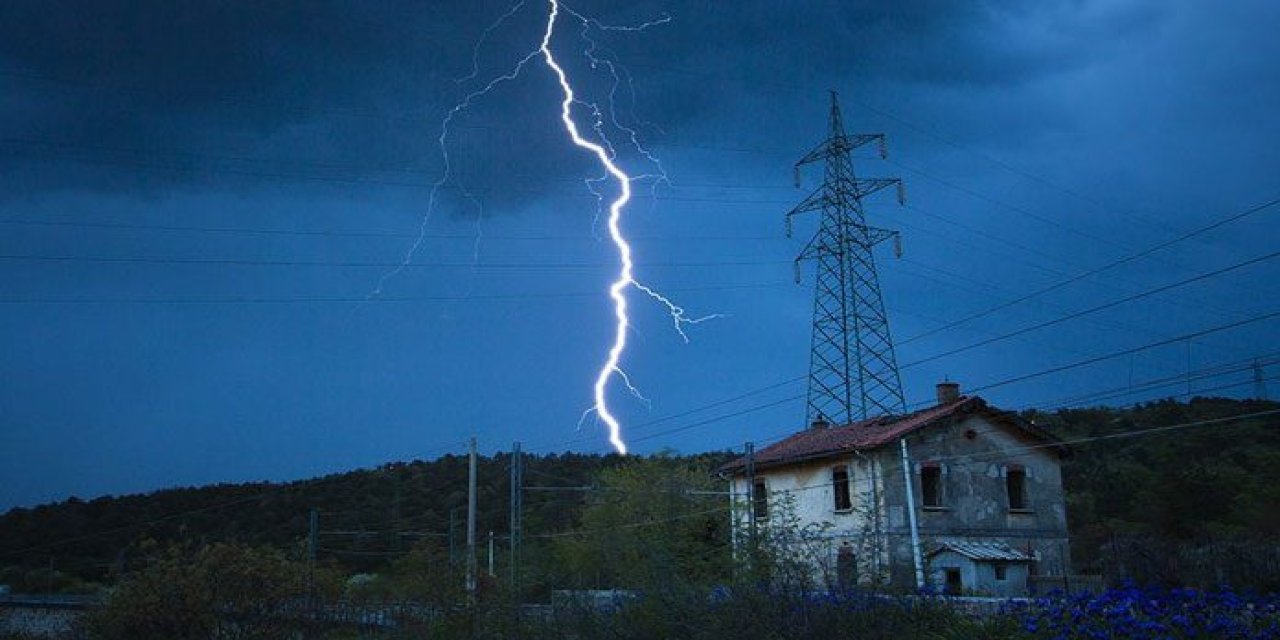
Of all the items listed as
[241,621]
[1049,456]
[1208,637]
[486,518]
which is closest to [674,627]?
[1208,637]

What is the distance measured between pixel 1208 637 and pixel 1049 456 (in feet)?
87.2

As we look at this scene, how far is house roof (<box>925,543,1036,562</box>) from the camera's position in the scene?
3064 cm

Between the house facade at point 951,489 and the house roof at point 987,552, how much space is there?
4cm

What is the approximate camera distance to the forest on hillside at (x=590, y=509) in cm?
3216

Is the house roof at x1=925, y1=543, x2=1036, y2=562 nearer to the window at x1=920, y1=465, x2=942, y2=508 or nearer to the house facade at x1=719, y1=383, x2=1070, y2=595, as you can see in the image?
the house facade at x1=719, y1=383, x2=1070, y2=595

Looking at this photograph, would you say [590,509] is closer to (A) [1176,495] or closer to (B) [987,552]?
(B) [987,552]

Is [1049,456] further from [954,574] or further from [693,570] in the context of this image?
[693,570]

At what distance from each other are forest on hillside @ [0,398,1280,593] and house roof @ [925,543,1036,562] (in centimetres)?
279

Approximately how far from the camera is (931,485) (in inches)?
1289

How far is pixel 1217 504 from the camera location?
42156mm

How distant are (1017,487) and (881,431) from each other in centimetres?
527

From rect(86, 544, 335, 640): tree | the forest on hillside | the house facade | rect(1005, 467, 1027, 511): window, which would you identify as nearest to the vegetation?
the forest on hillside

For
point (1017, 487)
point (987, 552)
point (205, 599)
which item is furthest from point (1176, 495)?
point (205, 599)

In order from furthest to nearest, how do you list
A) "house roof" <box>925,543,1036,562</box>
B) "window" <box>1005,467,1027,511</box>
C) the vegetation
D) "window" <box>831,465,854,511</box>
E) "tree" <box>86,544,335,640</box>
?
1. "window" <box>1005,467,1027,511</box>
2. "window" <box>831,465,854,511</box>
3. "house roof" <box>925,543,1036,562</box>
4. the vegetation
5. "tree" <box>86,544,335,640</box>
